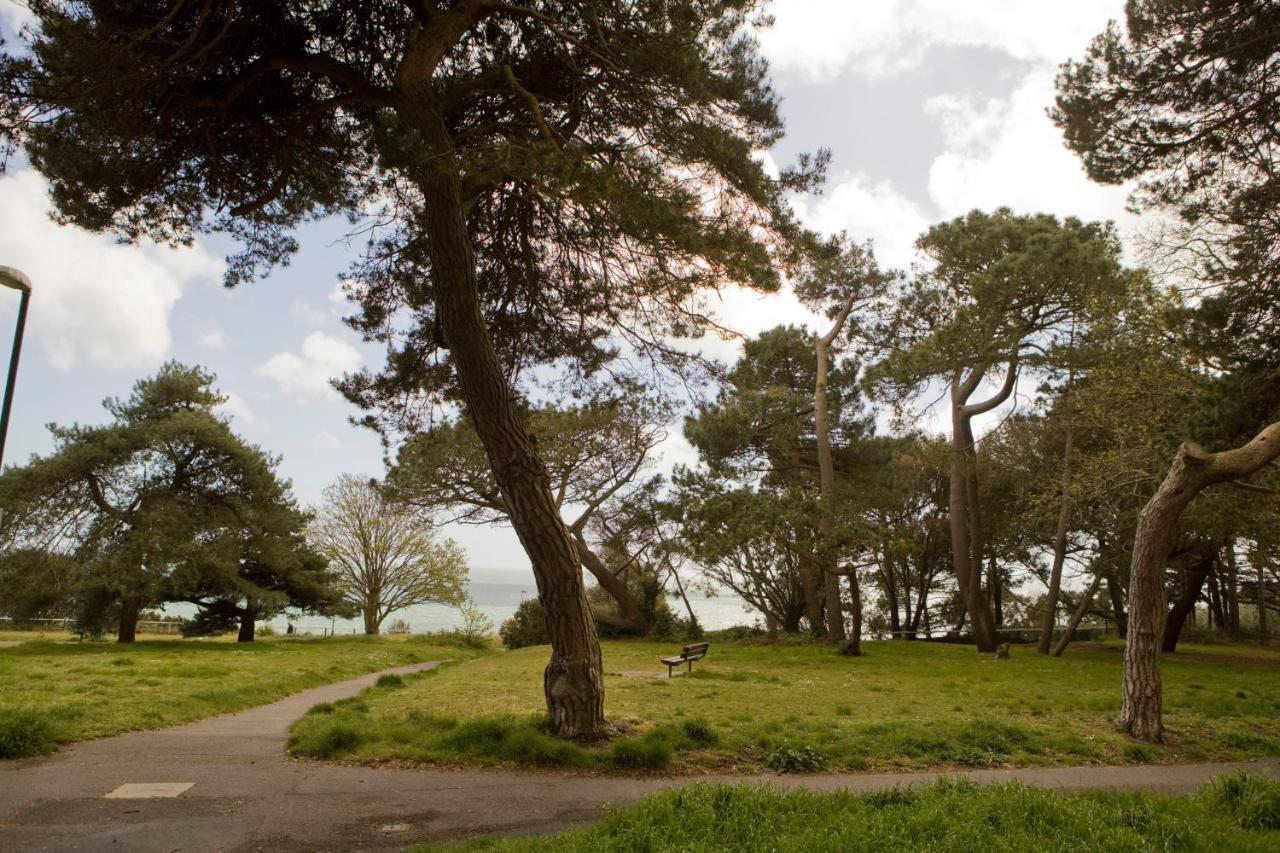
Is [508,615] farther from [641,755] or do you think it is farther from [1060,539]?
[641,755]

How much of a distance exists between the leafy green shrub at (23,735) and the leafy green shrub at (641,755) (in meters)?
5.39

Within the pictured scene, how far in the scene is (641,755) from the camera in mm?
7078

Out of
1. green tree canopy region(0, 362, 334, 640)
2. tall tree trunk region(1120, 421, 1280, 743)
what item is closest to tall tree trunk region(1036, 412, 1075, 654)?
tall tree trunk region(1120, 421, 1280, 743)

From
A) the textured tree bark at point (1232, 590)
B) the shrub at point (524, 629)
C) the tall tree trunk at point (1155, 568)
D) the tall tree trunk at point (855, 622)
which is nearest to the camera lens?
the tall tree trunk at point (1155, 568)

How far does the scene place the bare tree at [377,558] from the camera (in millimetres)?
36031

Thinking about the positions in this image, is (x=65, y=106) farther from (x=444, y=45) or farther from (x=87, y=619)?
(x=87, y=619)

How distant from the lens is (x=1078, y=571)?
90.2 feet

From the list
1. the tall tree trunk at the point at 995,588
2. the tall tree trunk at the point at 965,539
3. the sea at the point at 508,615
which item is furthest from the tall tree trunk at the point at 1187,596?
the sea at the point at 508,615

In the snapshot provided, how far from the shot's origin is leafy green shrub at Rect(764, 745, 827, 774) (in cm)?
705

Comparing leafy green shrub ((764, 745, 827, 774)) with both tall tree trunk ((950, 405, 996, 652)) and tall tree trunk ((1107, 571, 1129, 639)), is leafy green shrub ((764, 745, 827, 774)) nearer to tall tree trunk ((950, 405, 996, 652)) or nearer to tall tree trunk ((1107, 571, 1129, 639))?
tall tree trunk ((950, 405, 996, 652))

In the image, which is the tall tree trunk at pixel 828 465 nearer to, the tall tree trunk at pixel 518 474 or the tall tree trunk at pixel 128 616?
the tall tree trunk at pixel 518 474

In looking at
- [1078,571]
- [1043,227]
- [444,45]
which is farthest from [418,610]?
[444,45]

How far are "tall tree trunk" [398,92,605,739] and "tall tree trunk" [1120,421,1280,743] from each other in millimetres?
6468

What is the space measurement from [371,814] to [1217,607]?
40.7m
